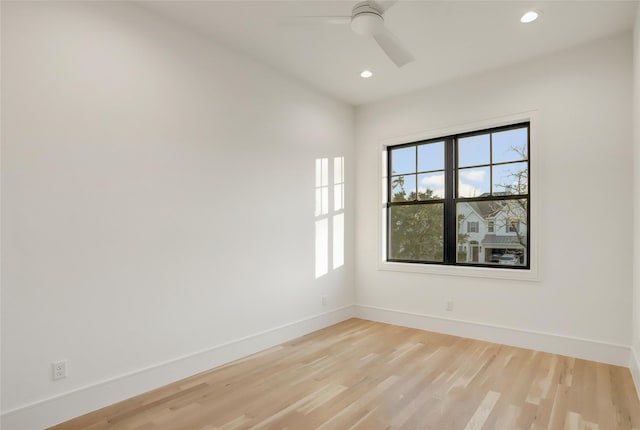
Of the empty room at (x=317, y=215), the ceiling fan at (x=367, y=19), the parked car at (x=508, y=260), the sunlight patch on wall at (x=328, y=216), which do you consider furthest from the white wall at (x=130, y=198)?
the parked car at (x=508, y=260)

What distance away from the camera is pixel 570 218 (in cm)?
345

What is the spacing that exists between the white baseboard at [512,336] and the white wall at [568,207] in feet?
0.03

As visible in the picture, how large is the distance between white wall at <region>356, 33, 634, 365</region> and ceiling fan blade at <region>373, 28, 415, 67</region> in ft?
5.67

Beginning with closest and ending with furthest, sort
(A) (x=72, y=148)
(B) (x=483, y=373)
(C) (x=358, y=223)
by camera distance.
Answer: (A) (x=72, y=148) → (B) (x=483, y=373) → (C) (x=358, y=223)

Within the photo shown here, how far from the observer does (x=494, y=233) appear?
403 cm

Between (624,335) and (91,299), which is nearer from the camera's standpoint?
(91,299)

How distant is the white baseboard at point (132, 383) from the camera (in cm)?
219

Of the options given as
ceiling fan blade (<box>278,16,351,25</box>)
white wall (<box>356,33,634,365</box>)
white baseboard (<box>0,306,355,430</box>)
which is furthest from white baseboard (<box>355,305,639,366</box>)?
ceiling fan blade (<box>278,16,351,25</box>)

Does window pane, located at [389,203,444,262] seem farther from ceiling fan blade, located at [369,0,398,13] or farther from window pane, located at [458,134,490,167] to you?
ceiling fan blade, located at [369,0,398,13]

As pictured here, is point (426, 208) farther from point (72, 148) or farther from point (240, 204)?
point (72, 148)

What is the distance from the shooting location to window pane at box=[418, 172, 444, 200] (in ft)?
14.6

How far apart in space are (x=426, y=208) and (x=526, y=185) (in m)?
1.13

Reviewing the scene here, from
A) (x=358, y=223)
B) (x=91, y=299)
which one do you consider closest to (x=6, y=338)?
(x=91, y=299)

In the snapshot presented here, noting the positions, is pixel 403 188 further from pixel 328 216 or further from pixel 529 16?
pixel 529 16
